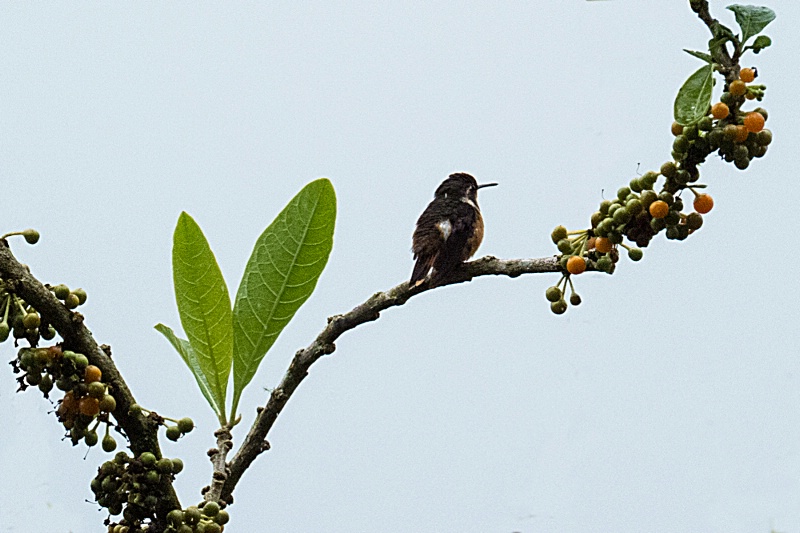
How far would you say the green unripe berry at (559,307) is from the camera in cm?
133

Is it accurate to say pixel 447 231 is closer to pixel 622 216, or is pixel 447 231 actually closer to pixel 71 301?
pixel 622 216

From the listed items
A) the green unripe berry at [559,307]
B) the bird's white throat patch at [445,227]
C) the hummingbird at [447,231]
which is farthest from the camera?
the bird's white throat patch at [445,227]

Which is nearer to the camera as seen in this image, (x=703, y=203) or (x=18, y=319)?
(x=18, y=319)

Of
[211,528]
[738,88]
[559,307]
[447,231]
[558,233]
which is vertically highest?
[447,231]

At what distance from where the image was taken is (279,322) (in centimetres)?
146

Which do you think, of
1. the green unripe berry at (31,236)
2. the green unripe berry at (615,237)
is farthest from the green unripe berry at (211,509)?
the green unripe berry at (615,237)

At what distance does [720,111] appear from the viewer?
122cm

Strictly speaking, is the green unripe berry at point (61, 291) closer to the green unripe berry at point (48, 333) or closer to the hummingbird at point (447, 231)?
the green unripe berry at point (48, 333)

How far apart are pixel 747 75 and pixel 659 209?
22 cm

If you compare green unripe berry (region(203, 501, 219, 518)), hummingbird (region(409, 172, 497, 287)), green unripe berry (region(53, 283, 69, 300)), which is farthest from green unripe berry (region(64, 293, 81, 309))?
hummingbird (region(409, 172, 497, 287))

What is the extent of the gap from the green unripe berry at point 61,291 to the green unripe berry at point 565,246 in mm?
684

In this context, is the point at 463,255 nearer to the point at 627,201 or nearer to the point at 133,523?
the point at 627,201

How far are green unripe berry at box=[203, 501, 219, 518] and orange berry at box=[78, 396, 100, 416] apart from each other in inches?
8.1

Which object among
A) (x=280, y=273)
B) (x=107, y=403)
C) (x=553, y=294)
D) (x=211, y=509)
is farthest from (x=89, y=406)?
(x=553, y=294)
